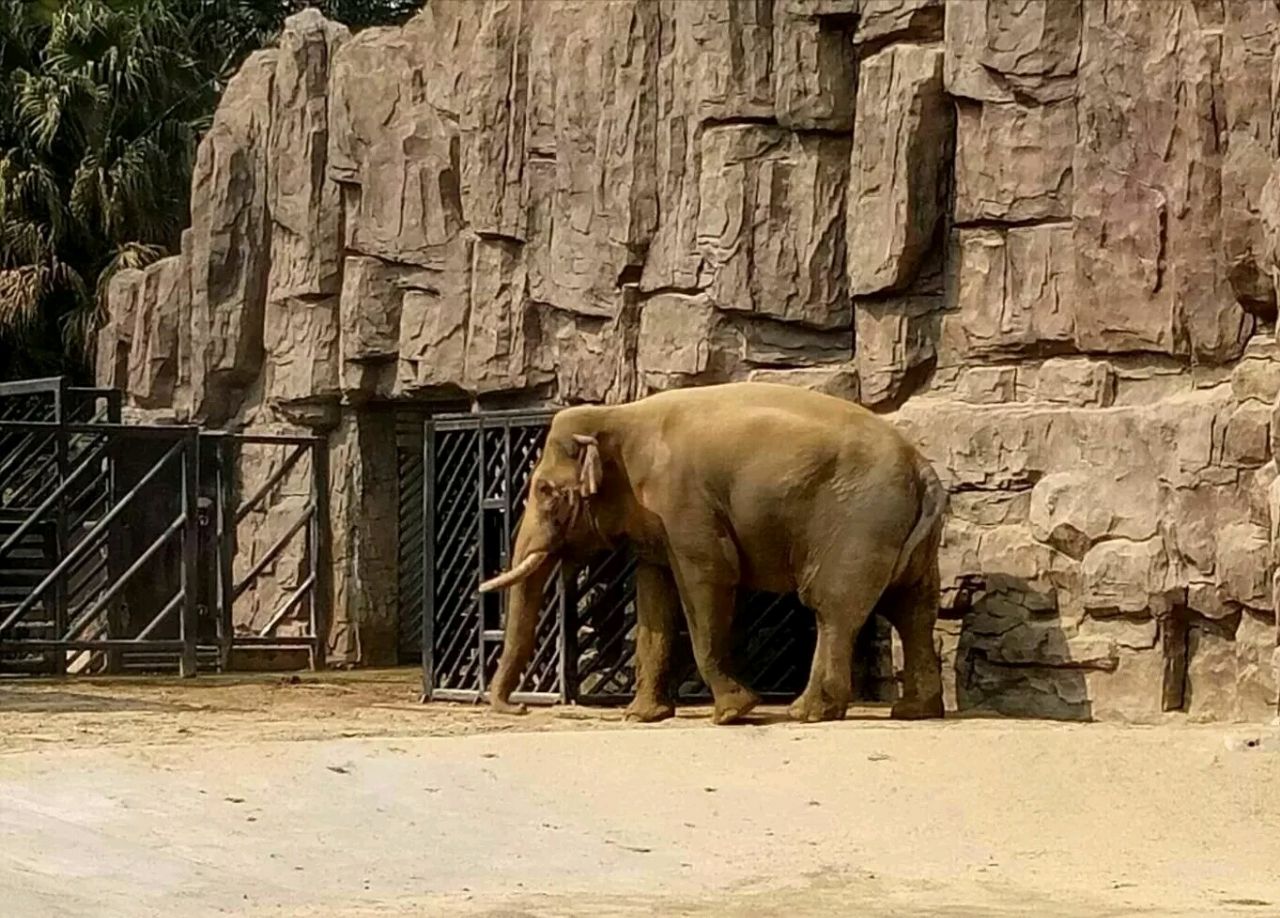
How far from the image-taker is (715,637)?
13867 millimetres

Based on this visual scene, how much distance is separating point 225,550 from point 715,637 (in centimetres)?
Answer: 691

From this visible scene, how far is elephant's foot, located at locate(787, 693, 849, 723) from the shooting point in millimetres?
13492

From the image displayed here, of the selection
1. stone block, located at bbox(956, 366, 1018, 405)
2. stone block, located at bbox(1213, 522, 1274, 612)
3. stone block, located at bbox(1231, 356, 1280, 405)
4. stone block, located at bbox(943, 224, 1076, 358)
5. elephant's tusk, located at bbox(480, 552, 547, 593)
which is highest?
stone block, located at bbox(943, 224, 1076, 358)

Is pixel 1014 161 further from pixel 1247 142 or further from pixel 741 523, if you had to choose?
pixel 741 523

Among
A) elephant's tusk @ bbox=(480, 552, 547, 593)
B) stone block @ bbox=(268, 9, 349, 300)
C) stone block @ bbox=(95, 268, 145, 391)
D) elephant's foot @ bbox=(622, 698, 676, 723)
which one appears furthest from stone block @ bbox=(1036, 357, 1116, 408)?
stone block @ bbox=(95, 268, 145, 391)

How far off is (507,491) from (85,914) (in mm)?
7543

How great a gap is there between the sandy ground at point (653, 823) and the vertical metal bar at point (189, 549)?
18.6ft

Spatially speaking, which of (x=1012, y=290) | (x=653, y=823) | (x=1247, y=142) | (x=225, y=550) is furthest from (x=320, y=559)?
(x=653, y=823)

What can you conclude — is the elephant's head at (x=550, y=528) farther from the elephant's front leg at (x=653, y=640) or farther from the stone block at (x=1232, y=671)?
the stone block at (x=1232, y=671)

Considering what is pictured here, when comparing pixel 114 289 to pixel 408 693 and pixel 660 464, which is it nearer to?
pixel 408 693

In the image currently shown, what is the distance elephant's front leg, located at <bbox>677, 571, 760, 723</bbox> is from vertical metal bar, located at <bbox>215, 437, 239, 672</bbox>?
6324 mm

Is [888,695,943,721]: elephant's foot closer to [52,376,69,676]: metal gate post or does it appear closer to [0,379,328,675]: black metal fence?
[0,379,328,675]: black metal fence

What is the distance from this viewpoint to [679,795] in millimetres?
10477

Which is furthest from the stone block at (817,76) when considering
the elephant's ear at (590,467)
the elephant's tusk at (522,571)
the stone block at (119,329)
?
the stone block at (119,329)
